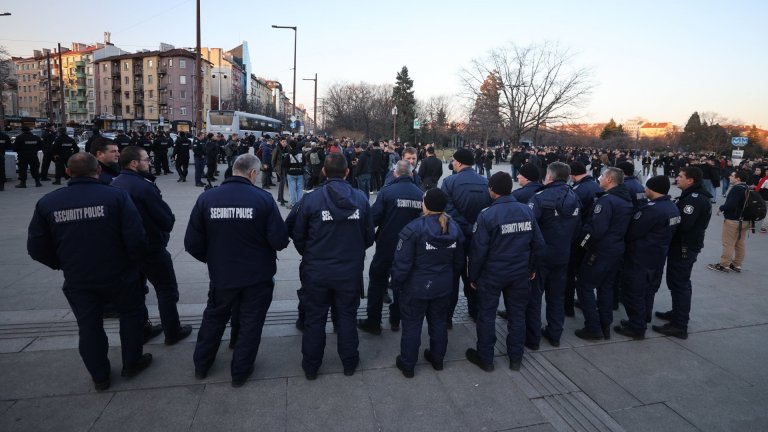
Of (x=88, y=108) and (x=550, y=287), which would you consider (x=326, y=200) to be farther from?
(x=88, y=108)

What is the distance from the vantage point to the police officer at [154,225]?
386 cm

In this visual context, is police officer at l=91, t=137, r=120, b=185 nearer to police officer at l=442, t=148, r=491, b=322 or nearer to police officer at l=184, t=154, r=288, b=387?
police officer at l=184, t=154, r=288, b=387

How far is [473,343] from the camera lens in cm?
443

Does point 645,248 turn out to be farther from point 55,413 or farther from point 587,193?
point 55,413

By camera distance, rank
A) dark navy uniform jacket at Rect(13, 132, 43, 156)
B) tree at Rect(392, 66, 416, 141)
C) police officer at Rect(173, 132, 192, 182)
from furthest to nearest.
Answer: tree at Rect(392, 66, 416, 141)
police officer at Rect(173, 132, 192, 182)
dark navy uniform jacket at Rect(13, 132, 43, 156)

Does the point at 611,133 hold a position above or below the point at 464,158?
above

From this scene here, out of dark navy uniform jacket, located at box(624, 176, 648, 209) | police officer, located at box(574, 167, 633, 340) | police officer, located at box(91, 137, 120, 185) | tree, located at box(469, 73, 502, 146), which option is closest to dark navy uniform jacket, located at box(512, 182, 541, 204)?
police officer, located at box(574, 167, 633, 340)

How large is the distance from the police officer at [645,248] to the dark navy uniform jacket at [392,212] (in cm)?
245

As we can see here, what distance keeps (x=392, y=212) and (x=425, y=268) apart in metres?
1.04

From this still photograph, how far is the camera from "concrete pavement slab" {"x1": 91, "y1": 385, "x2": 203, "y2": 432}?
295 centimetres

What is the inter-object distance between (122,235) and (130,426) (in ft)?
4.67

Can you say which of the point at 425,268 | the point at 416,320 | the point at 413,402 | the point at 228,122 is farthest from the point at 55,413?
the point at 228,122

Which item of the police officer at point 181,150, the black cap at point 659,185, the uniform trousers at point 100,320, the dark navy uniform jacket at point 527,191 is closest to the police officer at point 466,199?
the dark navy uniform jacket at point 527,191

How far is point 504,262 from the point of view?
148 inches
